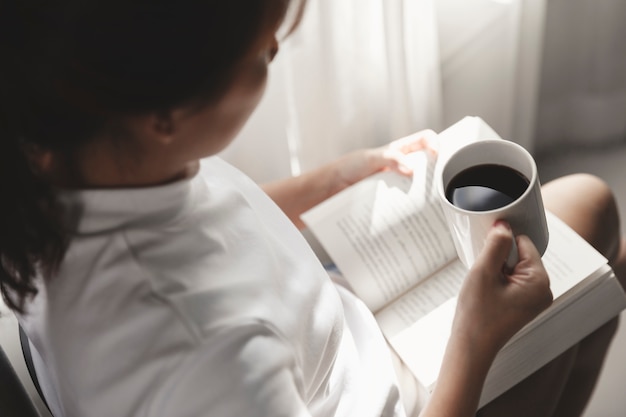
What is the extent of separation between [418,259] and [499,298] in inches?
8.8

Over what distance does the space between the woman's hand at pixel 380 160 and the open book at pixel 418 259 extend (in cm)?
1

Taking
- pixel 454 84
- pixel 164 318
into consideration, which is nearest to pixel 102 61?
pixel 164 318

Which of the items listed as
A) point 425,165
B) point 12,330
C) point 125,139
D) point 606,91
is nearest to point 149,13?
point 125,139

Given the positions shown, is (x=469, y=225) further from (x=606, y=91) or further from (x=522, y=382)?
(x=606, y=91)

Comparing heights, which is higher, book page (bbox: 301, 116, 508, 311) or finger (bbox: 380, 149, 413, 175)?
finger (bbox: 380, 149, 413, 175)

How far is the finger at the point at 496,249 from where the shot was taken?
67cm

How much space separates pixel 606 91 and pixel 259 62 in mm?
1100

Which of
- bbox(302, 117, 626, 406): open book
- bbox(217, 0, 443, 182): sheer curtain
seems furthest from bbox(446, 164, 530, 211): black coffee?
bbox(217, 0, 443, 182): sheer curtain

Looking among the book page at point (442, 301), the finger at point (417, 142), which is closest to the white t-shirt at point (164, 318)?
the book page at point (442, 301)

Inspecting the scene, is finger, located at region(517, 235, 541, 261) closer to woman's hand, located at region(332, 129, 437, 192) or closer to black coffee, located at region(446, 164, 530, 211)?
black coffee, located at region(446, 164, 530, 211)

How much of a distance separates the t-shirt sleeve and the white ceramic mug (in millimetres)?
224

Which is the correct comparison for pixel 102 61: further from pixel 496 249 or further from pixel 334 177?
pixel 334 177

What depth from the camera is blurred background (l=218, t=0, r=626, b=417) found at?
3.64 ft

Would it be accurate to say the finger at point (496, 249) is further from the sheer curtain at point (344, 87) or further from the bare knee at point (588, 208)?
the sheer curtain at point (344, 87)
